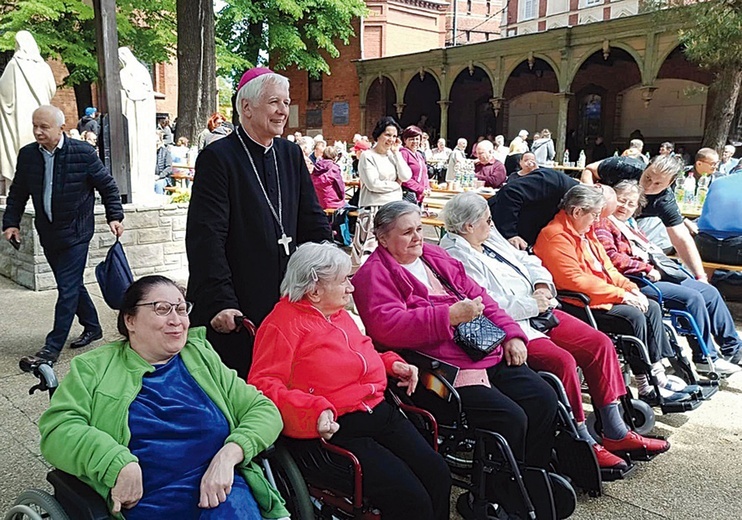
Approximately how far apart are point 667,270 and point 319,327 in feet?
9.42

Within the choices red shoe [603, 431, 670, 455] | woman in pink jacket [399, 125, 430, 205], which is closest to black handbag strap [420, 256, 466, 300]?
red shoe [603, 431, 670, 455]

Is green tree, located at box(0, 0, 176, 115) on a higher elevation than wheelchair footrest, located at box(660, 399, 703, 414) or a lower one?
higher

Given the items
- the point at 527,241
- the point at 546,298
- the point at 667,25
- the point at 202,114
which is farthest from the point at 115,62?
the point at 667,25

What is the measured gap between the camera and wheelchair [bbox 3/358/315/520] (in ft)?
5.49

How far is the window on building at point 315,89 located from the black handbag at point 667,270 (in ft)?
76.1

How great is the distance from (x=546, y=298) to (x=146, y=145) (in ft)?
19.8

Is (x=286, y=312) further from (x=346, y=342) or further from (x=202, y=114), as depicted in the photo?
(x=202, y=114)

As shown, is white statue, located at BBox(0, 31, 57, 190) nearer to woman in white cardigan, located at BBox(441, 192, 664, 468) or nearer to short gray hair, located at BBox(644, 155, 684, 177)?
woman in white cardigan, located at BBox(441, 192, 664, 468)

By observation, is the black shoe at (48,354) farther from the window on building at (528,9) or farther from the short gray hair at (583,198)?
the window on building at (528,9)

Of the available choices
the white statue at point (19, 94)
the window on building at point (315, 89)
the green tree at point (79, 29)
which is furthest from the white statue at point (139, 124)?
the window on building at point (315, 89)

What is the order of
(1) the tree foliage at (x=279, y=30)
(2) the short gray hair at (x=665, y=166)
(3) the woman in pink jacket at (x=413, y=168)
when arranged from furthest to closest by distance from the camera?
1. (1) the tree foliage at (x=279, y=30)
2. (3) the woman in pink jacket at (x=413, y=168)
3. (2) the short gray hair at (x=665, y=166)

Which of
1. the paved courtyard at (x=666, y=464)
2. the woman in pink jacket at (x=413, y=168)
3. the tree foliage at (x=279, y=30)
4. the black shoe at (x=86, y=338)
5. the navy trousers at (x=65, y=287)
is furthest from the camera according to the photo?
the tree foliage at (x=279, y=30)

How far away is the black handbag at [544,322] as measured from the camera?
10.5 feet

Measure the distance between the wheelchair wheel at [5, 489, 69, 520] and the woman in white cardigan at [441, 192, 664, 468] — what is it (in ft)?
6.79
